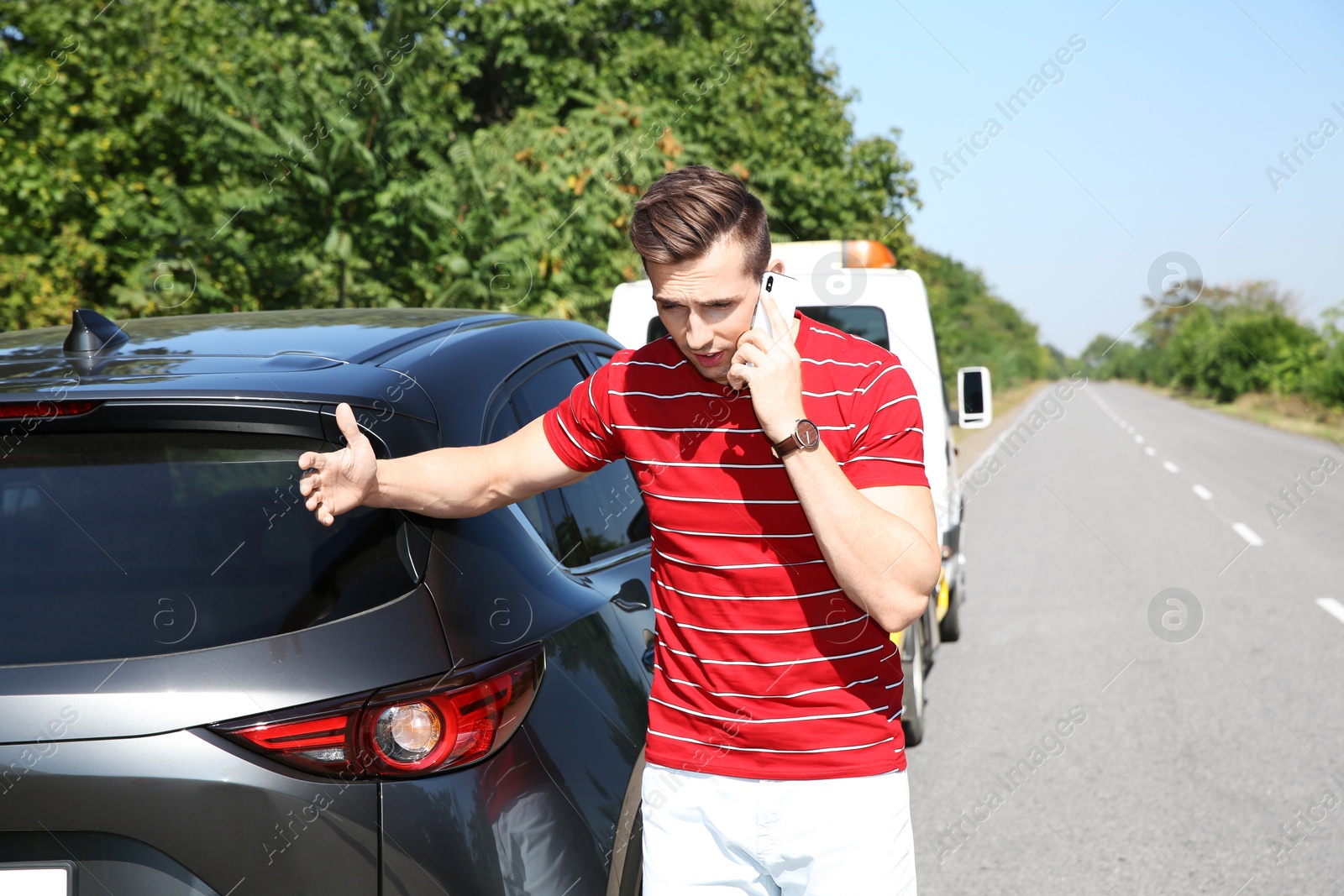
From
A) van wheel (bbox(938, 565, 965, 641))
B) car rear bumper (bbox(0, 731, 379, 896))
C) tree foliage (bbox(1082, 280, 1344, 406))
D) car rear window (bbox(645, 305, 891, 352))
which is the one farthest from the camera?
tree foliage (bbox(1082, 280, 1344, 406))

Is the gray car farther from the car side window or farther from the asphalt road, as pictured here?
the asphalt road

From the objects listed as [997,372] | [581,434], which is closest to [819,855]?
[581,434]

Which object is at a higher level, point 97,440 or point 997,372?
point 997,372

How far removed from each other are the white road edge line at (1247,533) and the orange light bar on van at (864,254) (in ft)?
20.9

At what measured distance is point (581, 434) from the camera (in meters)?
2.10

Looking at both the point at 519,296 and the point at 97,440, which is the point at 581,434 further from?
the point at 519,296

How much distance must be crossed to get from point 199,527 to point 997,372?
7786 centimetres

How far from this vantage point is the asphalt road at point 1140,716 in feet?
12.9

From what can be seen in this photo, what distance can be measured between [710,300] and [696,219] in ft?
0.41

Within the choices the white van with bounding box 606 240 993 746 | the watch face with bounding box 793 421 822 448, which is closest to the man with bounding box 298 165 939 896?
the watch face with bounding box 793 421 822 448

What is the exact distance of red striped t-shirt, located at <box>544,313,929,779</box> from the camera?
1758 mm

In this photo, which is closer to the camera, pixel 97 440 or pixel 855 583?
pixel 855 583

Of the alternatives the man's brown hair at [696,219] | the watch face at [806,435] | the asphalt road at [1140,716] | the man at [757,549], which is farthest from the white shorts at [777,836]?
the asphalt road at [1140,716]

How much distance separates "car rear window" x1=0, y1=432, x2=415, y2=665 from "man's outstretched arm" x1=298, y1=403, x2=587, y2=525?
0.08 m
